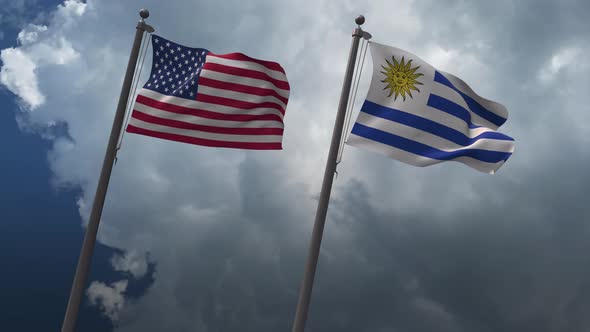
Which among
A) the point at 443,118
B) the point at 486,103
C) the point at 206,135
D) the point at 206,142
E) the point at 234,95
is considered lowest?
the point at 206,142

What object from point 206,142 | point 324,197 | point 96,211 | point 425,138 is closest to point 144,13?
point 206,142

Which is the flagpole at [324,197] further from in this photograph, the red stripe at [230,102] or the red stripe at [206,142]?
the red stripe at [230,102]

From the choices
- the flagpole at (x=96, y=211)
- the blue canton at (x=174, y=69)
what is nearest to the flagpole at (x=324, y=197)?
the blue canton at (x=174, y=69)

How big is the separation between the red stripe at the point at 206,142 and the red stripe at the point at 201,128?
1.06 ft

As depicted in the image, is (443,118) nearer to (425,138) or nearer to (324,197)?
(425,138)

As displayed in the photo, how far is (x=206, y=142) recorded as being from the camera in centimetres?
2145

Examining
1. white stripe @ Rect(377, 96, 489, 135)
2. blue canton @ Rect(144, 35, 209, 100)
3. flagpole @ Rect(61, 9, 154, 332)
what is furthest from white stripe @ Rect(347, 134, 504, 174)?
flagpole @ Rect(61, 9, 154, 332)

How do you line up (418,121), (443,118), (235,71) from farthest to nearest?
(235,71) → (443,118) → (418,121)

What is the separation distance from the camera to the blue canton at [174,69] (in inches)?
858

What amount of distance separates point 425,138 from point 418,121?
57 cm

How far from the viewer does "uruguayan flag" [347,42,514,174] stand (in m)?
20.3

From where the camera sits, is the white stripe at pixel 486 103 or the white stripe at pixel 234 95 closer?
the white stripe at pixel 234 95

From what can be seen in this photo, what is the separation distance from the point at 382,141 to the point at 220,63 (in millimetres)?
6063

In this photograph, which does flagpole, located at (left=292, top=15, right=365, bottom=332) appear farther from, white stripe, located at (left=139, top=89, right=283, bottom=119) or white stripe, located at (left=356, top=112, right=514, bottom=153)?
white stripe, located at (left=139, top=89, right=283, bottom=119)
